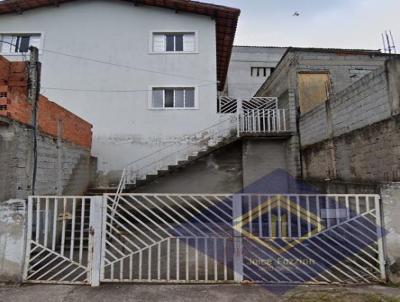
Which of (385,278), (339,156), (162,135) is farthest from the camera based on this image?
(162,135)

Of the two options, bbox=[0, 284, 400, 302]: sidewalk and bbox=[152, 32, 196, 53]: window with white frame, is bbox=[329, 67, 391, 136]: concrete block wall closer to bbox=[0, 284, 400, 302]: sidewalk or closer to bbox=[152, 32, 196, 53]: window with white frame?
bbox=[0, 284, 400, 302]: sidewalk

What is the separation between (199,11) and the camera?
11508mm

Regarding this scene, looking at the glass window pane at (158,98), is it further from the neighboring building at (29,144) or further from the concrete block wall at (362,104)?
the concrete block wall at (362,104)

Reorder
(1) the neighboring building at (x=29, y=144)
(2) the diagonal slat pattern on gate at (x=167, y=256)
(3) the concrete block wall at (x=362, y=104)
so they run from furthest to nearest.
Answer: (3) the concrete block wall at (x=362, y=104) → (1) the neighboring building at (x=29, y=144) → (2) the diagonal slat pattern on gate at (x=167, y=256)

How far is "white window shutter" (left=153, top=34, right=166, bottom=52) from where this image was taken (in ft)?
37.9

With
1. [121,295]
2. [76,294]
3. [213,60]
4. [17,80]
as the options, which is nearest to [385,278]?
[121,295]

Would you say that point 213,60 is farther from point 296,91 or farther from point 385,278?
point 385,278

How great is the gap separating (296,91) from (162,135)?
5.30m

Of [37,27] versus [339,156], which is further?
[37,27]

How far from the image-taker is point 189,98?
36.7 ft

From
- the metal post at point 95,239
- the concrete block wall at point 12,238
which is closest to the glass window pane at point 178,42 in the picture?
the metal post at point 95,239

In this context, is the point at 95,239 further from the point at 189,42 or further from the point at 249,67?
the point at 249,67

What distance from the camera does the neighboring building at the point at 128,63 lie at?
10859mm

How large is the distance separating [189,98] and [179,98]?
0.41 meters
